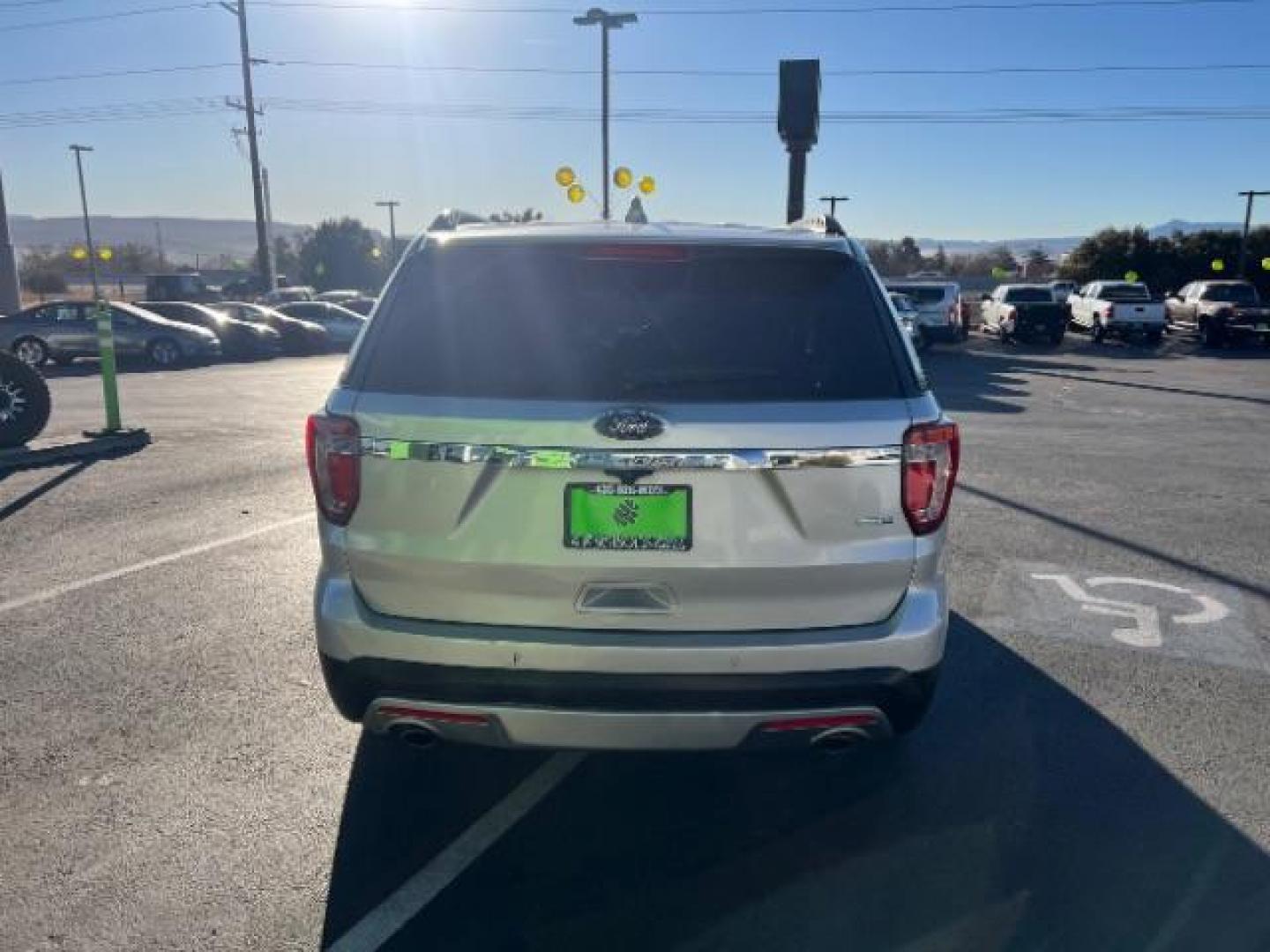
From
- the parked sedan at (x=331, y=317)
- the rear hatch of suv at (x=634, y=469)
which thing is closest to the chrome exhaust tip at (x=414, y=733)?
the rear hatch of suv at (x=634, y=469)

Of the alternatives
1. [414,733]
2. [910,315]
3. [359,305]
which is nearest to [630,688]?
[414,733]

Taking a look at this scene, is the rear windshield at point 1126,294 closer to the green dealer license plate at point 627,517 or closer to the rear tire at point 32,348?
the rear tire at point 32,348

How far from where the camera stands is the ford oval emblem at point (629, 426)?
265 centimetres

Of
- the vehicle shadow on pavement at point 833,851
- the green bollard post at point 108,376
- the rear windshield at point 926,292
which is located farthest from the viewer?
the rear windshield at point 926,292

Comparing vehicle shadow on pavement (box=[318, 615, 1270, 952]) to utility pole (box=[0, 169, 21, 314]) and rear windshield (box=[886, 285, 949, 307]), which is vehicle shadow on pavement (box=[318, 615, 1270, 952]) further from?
utility pole (box=[0, 169, 21, 314])

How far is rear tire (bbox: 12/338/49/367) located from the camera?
21.8 meters

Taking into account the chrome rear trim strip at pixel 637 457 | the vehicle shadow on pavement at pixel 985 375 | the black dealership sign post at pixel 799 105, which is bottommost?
the vehicle shadow on pavement at pixel 985 375

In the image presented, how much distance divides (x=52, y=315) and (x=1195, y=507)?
2289 centimetres

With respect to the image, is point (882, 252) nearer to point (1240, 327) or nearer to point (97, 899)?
point (1240, 327)

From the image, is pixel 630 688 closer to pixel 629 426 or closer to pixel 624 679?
pixel 624 679

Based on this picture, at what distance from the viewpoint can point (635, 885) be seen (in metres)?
2.97

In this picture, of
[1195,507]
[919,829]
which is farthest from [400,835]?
[1195,507]

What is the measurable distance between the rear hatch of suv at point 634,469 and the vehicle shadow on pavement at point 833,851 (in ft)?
2.75

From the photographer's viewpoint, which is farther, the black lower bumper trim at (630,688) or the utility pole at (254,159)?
the utility pole at (254,159)
